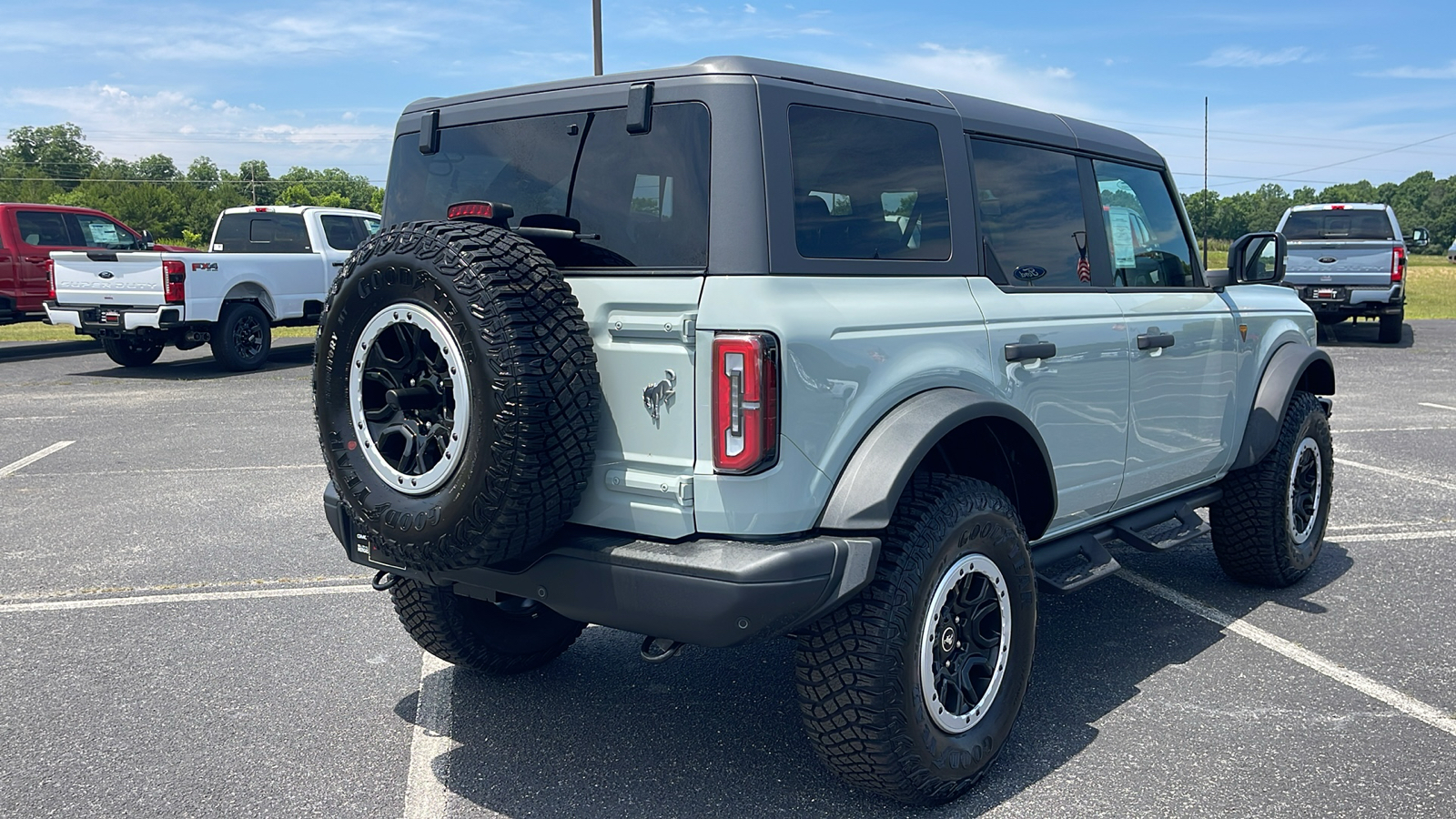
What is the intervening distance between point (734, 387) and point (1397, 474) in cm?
688

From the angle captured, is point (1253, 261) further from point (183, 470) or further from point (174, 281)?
point (174, 281)

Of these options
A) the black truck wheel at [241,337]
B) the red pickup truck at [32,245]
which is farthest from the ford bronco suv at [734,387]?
the red pickup truck at [32,245]

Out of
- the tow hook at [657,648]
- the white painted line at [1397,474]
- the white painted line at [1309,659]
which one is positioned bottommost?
the white painted line at [1309,659]

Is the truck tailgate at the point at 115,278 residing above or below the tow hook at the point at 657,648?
above

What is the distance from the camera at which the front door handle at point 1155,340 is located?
4102mm

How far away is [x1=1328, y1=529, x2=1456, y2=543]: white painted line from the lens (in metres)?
6.01

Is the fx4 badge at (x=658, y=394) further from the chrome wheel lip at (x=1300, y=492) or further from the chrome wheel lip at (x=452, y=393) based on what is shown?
the chrome wheel lip at (x=1300, y=492)

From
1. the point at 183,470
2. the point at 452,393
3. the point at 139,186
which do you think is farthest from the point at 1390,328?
the point at 139,186

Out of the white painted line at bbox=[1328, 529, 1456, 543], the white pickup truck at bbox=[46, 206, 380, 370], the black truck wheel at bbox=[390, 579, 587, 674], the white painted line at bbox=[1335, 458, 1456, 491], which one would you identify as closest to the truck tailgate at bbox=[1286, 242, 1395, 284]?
the white painted line at bbox=[1335, 458, 1456, 491]

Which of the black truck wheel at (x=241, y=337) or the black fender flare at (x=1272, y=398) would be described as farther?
the black truck wheel at (x=241, y=337)

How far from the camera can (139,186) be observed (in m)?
123

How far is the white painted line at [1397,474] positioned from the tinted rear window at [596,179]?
6.57m

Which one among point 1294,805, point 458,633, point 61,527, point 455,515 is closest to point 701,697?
point 458,633

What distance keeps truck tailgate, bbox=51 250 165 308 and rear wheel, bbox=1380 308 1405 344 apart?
57.2ft
